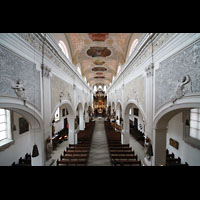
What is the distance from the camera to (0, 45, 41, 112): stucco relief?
2406 mm

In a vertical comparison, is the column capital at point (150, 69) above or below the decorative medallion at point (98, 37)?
below

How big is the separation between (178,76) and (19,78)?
4.54 m

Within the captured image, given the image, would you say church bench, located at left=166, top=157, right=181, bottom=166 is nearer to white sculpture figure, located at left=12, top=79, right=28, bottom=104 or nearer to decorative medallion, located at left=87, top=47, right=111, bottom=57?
white sculpture figure, located at left=12, top=79, right=28, bottom=104

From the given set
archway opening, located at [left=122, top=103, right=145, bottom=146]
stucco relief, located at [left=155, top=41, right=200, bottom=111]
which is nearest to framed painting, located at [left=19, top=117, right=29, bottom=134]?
archway opening, located at [left=122, top=103, right=145, bottom=146]

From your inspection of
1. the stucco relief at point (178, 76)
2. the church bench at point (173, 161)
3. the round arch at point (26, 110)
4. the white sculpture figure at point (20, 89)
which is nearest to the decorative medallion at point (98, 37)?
the stucco relief at point (178, 76)

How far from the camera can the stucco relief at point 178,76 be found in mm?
2281

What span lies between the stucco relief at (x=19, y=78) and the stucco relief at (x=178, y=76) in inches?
173

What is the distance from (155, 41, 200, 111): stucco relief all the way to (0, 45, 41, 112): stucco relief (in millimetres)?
4396

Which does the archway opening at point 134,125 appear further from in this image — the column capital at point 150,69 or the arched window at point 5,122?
the arched window at point 5,122

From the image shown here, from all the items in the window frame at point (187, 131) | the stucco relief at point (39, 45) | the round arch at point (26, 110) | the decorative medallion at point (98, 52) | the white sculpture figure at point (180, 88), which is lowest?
the window frame at point (187, 131)
